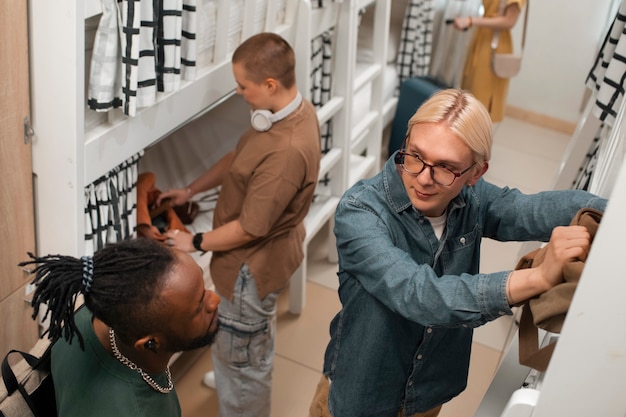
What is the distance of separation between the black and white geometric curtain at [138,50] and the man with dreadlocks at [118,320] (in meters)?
0.56

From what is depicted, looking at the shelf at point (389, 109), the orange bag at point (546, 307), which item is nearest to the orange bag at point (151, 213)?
the orange bag at point (546, 307)

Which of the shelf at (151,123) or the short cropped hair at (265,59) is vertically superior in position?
the short cropped hair at (265,59)

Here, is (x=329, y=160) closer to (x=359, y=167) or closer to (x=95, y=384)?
(x=359, y=167)

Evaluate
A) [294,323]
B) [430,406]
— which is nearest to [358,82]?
[294,323]

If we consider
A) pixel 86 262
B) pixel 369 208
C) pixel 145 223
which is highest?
pixel 369 208

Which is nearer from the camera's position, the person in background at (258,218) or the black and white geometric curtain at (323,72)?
the person in background at (258,218)

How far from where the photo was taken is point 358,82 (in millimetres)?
3109

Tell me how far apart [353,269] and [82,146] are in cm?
80

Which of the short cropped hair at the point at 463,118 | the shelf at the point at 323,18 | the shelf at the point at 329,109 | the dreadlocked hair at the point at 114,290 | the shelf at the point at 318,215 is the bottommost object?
the shelf at the point at 318,215

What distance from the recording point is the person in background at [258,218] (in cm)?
198

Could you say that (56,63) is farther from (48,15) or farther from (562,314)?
(562,314)

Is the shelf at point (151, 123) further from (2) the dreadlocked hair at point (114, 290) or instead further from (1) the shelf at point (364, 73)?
(1) the shelf at point (364, 73)

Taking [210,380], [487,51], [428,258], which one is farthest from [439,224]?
[487,51]

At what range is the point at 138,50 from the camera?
1754 millimetres
